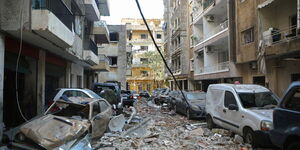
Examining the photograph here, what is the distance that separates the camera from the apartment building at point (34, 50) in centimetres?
826

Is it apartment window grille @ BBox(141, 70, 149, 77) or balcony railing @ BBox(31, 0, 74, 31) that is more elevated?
balcony railing @ BBox(31, 0, 74, 31)

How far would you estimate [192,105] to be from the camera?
14.3 metres

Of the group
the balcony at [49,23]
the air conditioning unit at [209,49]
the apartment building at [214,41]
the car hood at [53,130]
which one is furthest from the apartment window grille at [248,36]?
the car hood at [53,130]

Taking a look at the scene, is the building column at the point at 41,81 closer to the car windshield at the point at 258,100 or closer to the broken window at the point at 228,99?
the broken window at the point at 228,99

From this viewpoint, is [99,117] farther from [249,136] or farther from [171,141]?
[249,136]

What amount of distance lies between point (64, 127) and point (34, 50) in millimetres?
6345

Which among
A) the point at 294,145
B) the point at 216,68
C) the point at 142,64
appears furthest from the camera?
the point at 142,64

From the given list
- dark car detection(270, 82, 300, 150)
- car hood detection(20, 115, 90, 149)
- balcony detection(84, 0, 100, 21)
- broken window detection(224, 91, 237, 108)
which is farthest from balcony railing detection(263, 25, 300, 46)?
car hood detection(20, 115, 90, 149)

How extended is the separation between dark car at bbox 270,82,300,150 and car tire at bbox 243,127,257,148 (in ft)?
6.63

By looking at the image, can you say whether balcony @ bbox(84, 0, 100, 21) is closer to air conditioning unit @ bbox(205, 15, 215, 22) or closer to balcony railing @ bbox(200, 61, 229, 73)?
balcony railing @ bbox(200, 61, 229, 73)

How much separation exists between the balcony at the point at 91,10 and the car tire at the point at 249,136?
45.0 feet

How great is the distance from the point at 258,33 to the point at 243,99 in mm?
8087

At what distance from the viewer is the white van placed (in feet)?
24.9

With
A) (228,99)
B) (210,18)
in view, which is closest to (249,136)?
(228,99)
